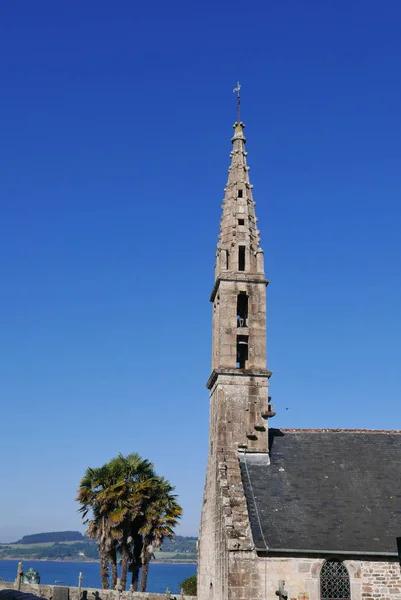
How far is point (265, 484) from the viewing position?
25.3 metres

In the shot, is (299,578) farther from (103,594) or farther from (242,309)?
(103,594)

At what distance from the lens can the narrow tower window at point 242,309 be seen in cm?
2933

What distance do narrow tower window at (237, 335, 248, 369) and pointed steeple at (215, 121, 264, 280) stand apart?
Result: 2.65 m

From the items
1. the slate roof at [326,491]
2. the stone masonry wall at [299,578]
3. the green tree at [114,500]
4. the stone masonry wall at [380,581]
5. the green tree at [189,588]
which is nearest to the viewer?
the stone masonry wall at [299,578]

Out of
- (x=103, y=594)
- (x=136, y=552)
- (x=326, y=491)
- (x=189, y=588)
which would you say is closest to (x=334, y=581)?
(x=326, y=491)

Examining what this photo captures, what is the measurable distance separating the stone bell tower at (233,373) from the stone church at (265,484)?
1.7 inches

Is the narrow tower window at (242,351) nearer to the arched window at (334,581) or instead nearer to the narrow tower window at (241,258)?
the narrow tower window at (241,258)

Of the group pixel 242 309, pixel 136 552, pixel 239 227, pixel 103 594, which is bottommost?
pixel 103 594

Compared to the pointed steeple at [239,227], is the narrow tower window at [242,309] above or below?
below

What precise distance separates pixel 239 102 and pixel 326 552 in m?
21.0

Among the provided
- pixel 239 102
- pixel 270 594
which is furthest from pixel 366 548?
pixel 239 102

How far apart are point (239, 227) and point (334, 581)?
1490 cm

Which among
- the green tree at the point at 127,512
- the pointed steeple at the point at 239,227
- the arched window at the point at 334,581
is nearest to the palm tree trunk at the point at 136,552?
the green tree at the point at 127,512

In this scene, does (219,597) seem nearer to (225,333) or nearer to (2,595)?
(225,333)
